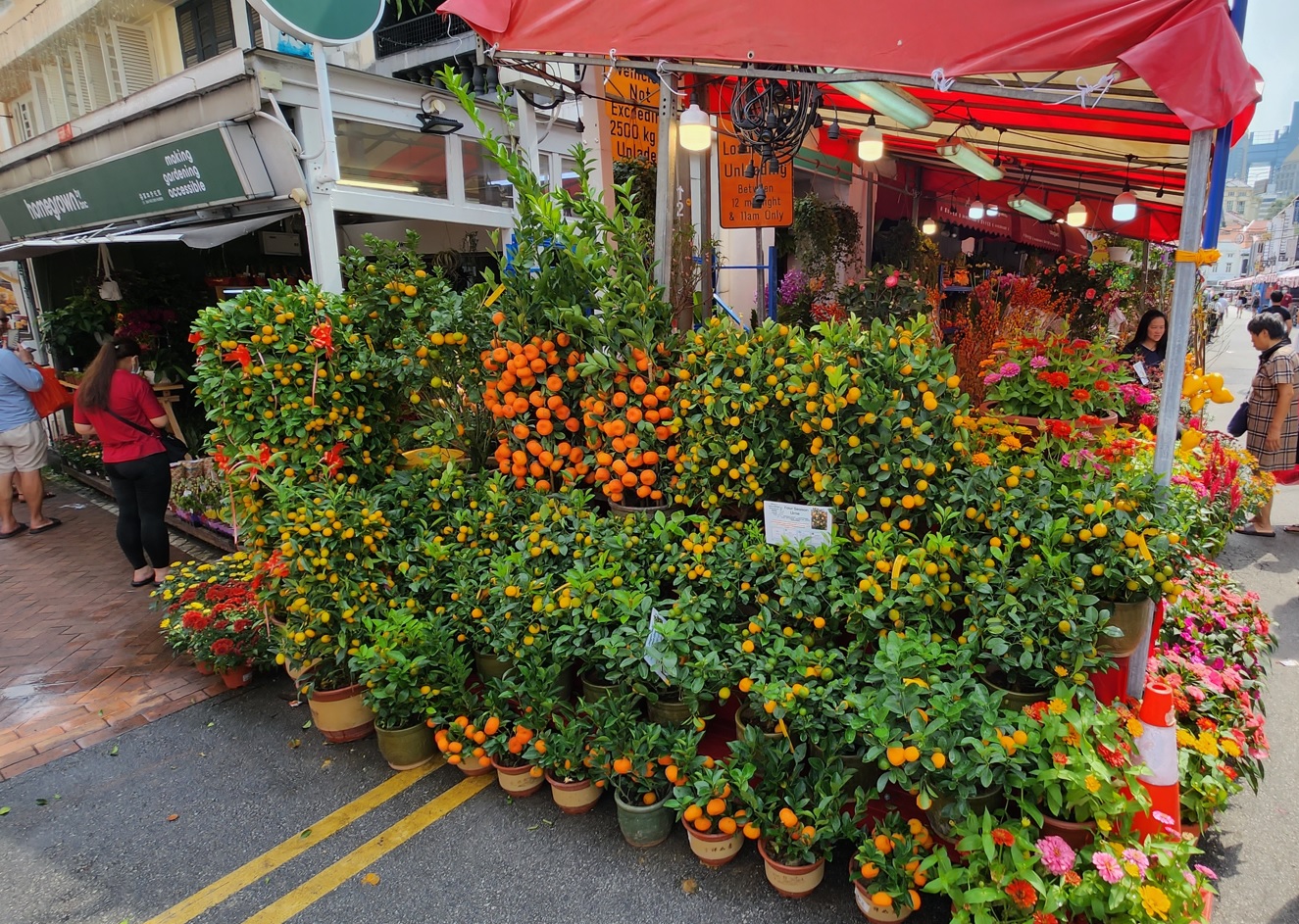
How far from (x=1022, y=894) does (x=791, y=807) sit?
0.70 metres

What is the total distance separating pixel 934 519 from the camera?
2625 millimetres

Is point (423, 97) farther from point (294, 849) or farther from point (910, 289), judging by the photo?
point (294, 849)

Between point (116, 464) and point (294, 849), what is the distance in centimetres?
344

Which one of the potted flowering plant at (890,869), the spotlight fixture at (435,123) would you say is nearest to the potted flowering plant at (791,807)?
the potted flowering plant at (890,869)

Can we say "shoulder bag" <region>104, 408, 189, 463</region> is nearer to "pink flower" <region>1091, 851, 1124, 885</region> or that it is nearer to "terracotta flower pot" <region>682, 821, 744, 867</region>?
"terracotta flower pot" <region>682, 821, 744, 867</region>

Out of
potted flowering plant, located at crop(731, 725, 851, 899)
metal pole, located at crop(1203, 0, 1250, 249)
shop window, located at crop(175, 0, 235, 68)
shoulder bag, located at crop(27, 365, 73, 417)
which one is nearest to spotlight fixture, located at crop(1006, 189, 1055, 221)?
metal pole, located at crop(1203, 0, 1250, 249)

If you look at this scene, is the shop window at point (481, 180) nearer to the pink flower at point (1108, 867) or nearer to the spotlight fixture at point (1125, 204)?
the spotlight fixture at point (1125, 204)

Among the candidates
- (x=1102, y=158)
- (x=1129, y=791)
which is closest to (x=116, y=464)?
(x=1129, y=791)

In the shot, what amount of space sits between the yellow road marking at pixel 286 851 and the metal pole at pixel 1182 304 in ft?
9.78

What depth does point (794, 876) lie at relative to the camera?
8.00 ft

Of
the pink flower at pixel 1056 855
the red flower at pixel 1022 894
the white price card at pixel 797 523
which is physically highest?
the white price card at pixel 797 523

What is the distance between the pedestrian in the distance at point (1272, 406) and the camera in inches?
221

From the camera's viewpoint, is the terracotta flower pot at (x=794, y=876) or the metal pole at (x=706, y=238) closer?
the terracotta flower pot at (x=794, y=876)

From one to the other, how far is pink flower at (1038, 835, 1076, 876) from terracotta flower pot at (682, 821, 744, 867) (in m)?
0.98
